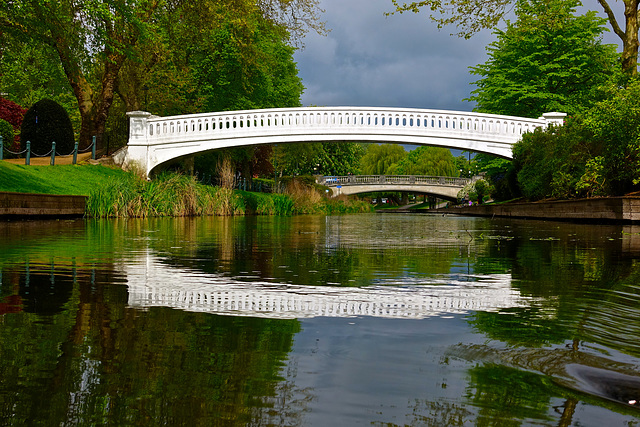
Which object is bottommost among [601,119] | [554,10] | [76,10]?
[601,119]

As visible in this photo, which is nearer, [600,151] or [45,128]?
[600,151]

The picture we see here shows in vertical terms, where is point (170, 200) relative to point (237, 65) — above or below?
below

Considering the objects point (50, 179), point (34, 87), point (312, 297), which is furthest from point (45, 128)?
point (34, 87)

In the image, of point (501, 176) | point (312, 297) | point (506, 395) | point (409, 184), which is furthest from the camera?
point (409, 184)

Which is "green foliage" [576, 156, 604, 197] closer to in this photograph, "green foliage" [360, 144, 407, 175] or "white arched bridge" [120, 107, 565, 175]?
"white arched bridge" [120, 107, 565, 175]

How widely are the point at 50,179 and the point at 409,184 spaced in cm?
4805

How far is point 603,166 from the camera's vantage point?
12500 millimetres

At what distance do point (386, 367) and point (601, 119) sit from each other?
40.0ft

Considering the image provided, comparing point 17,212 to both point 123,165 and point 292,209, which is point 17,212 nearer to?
point 123,165

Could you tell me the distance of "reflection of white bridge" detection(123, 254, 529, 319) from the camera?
95.7 inches

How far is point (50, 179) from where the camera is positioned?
627 inches

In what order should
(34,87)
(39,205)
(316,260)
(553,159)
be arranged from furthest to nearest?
(34,87), (553,159), (39,205), (316,260)

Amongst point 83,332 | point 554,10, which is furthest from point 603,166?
point 83,332

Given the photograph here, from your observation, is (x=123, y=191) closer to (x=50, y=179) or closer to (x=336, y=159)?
(x=50, y=179)
